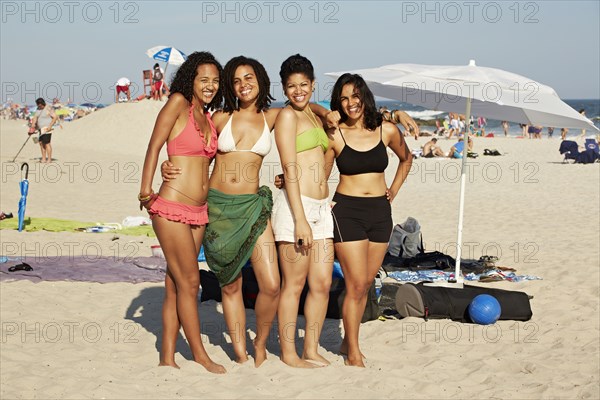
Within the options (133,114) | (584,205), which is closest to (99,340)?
(584,205)

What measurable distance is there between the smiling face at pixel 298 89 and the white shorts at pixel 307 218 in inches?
23.1

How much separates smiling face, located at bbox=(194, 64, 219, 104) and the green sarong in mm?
603

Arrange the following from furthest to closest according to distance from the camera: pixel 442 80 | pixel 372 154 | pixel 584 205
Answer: pixel 584 205
pixel 442 80
pixel 372 154

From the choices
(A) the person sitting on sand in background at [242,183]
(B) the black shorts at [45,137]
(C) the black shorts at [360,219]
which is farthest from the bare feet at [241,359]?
(B) the black shorts at [45,137]

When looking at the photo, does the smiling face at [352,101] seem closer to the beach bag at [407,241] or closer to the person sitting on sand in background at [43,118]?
the beach bag at [407,241]

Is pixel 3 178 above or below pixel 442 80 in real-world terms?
below

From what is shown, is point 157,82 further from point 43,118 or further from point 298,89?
point 298,89

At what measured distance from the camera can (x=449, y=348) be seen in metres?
5.72

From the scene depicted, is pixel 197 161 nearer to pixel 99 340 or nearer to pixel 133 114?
pixel 99 340

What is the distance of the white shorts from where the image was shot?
184 inches

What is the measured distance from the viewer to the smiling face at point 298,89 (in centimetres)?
468

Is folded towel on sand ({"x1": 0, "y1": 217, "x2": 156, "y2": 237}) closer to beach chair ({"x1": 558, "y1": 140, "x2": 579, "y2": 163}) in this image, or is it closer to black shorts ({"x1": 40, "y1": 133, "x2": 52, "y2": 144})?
black shorts ({"x1": 40, "y1": 133, "x2": 52, "y2": 144})

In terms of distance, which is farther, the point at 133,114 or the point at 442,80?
the point at 133,114

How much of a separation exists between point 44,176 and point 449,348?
1328 cm
